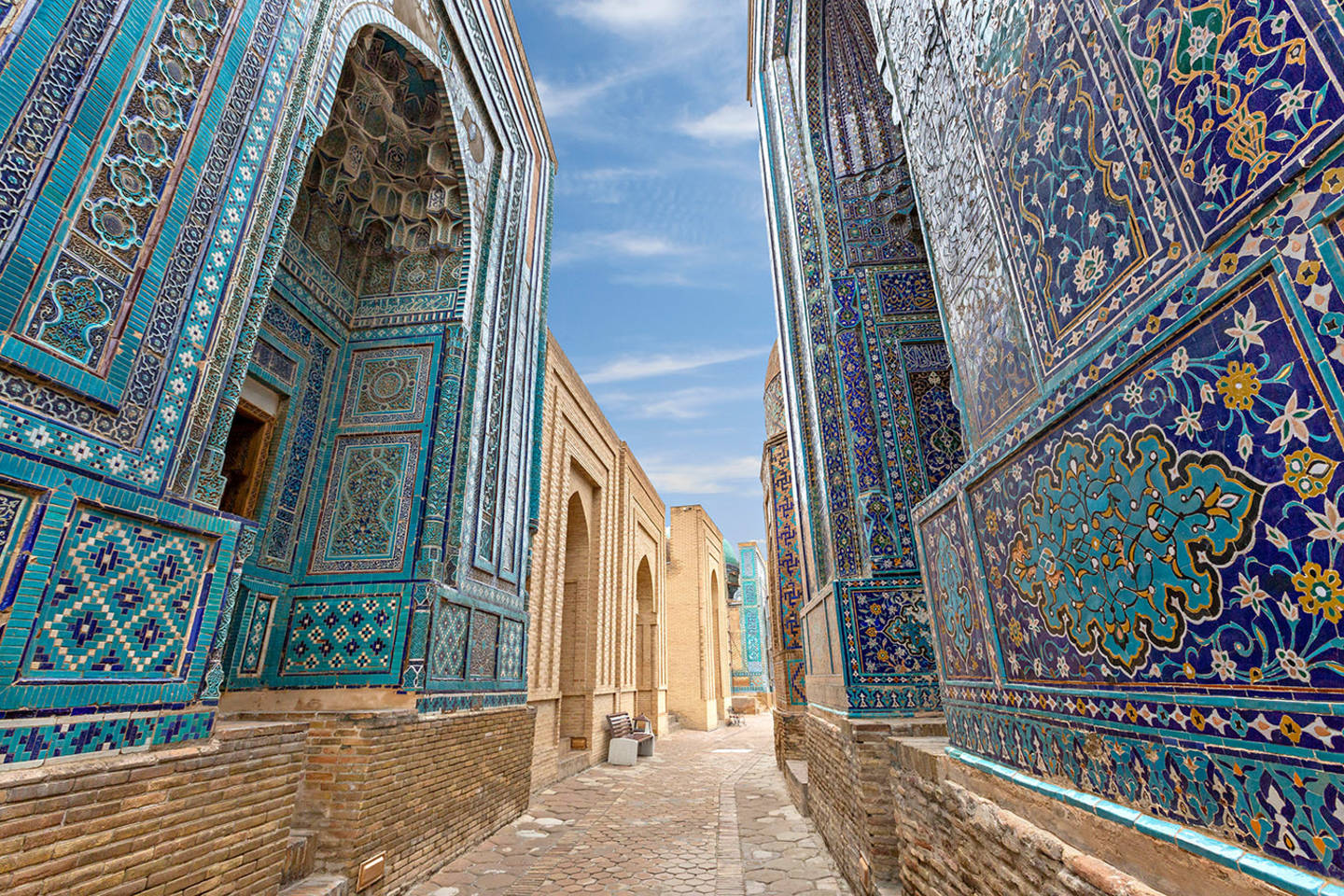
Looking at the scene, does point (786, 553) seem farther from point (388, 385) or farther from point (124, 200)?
point (124, 200)

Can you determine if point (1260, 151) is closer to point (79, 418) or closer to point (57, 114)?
point (79, 418)

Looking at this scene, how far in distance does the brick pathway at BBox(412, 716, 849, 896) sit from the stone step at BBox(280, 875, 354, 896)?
2.03ft

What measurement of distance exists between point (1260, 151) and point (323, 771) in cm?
457

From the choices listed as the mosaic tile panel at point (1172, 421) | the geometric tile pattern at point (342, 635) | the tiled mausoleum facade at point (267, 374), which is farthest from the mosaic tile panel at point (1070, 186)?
the geometric tile pattern at point (342, 635)

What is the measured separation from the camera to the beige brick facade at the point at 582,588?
7.96 meters

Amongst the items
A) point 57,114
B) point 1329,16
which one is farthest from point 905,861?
point 57,114

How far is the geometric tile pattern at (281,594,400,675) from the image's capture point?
13.7 feet

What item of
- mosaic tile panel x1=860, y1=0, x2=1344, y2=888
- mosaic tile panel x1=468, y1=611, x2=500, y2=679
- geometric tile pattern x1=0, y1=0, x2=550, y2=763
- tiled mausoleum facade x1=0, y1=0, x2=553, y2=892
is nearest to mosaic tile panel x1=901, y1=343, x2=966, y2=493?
mosaic tile panel x1=860, y1=0, x2=1344, y2=888

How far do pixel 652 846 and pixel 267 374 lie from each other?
444 cm

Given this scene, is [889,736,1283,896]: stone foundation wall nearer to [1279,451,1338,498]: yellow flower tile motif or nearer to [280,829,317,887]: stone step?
[1279,451,1338,498]: yellow flower tile motif

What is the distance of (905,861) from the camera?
2.36 m

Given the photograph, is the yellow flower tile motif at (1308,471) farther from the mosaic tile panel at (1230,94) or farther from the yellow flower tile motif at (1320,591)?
the mosaic tile panel at (1230,94)

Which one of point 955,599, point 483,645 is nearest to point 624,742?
point 483,645

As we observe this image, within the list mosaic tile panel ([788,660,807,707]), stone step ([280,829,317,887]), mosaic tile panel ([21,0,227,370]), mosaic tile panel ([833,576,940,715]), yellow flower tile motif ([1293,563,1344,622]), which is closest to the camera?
yellow flower tile motif ([1293,563,1344,622])
